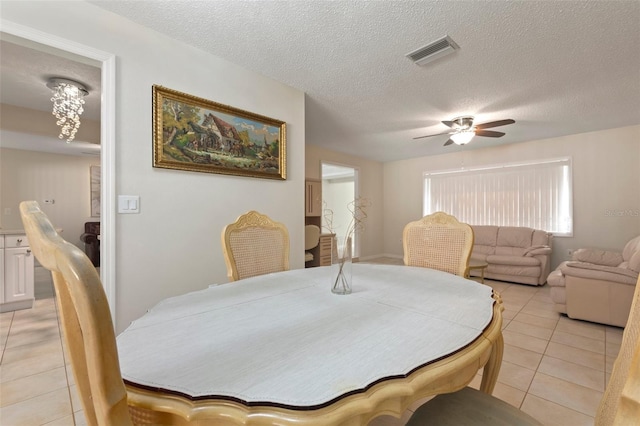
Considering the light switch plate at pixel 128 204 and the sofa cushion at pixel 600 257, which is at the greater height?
the light switch plate at pixel 128 204

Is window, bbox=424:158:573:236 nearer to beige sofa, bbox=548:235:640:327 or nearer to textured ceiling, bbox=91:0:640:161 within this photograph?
textured ceiling, bbox=91:0:640:161

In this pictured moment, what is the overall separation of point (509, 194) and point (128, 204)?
234 inches

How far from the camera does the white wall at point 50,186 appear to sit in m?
5.04

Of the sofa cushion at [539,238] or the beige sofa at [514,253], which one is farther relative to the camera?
the sofa cushion at [539,238]

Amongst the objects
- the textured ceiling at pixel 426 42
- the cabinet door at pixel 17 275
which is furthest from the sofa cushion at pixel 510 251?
the cabinet door at pixel 17 275

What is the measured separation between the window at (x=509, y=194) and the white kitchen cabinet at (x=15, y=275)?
664cm

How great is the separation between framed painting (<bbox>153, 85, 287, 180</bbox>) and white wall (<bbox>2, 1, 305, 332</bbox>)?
0.07m

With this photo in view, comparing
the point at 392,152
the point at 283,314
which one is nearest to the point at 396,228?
the point at 392,152

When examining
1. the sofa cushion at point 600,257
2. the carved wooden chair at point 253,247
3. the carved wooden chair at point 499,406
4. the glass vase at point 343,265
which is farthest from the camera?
the sofa cushion at point 600,257

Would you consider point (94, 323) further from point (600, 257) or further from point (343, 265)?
point (600, 257)

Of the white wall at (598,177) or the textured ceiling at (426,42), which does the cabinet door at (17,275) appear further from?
the white wall at (598,177)

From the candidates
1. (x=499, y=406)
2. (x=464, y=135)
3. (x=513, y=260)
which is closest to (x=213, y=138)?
(x=499, y=406)

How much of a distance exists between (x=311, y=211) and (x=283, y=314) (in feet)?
12.0

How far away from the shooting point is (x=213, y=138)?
7.43 feet
